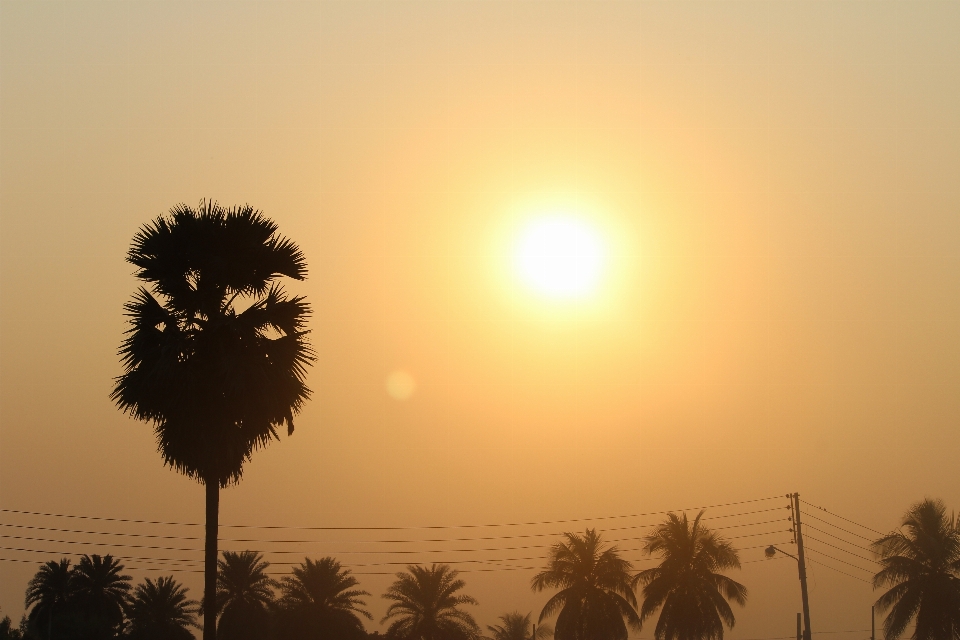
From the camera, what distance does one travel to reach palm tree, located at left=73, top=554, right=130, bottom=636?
80.9 m

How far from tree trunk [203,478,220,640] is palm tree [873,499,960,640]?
5358cm

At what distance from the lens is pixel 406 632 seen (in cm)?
7519

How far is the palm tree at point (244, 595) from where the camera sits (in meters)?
71.9

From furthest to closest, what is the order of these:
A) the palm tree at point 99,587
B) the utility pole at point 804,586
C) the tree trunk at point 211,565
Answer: the palm tree at point 99,587 → the utility pole at point 804,586 → the tree trunk at point 211,565

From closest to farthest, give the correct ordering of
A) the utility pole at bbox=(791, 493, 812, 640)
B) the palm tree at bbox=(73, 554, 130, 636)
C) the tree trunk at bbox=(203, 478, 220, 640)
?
the tree trunk at bbox=(203, 478, 220, 640), the utility pole at bbox=(791, 493, 812, 640), the palm tree at bbox=(73, 554, 130, 636)

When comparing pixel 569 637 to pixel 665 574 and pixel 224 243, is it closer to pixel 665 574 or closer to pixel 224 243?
pixel 665 574

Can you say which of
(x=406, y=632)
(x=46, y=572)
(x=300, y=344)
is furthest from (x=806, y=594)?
(x=46, y=572)

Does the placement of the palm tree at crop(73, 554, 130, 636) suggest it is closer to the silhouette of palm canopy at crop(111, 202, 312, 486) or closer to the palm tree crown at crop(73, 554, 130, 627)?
the palm tree crown at crop(73, 554, 130, 627)

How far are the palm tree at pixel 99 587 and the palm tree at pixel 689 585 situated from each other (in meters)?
40.6

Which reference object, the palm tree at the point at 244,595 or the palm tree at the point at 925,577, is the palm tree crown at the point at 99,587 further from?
the palm tree at the point at 925,577

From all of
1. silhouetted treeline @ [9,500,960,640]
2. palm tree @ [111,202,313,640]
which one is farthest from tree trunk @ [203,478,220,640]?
silhouetted treeline @ [9,500,960,640]

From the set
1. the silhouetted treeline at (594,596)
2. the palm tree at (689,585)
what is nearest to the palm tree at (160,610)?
the silhouetted treeline at (594,596)

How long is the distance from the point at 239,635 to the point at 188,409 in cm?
4702

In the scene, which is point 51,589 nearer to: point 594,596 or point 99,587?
point 99,587
